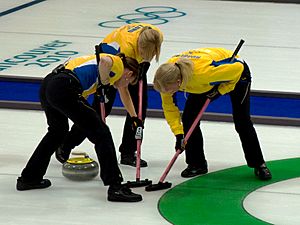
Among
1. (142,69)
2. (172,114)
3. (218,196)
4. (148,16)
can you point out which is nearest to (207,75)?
(172,114)

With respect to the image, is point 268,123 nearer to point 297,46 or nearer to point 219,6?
point 297,46

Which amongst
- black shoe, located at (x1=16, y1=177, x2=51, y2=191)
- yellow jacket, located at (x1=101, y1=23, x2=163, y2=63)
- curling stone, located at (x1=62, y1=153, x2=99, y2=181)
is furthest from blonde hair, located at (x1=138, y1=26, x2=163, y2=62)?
black shoe, located at (x1=16, y1=177, x2=51, y2=191)

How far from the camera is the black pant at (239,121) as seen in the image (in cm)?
680

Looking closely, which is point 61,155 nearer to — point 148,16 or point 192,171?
point 192,171

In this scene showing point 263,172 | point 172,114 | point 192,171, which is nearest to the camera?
point 172,114

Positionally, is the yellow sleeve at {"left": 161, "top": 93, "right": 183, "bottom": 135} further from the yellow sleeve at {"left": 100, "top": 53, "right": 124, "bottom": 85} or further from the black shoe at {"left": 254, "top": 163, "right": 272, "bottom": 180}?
the black shoe at {"left": 254, "top": 163, "right": 272, "bottom": 180}

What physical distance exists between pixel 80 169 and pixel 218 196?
1.00m

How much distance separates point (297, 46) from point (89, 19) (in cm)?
311

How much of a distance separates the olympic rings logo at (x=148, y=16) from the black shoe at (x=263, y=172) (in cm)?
615

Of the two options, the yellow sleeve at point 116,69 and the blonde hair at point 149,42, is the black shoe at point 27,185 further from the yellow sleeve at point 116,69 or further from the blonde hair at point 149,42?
the blonde hair at point 149,42

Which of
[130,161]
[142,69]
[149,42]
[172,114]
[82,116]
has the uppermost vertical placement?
[149,42]

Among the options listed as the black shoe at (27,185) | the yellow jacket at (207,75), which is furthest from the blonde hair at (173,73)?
the black shoe at (27,185)

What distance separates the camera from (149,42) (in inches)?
260

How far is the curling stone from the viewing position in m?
6.78
